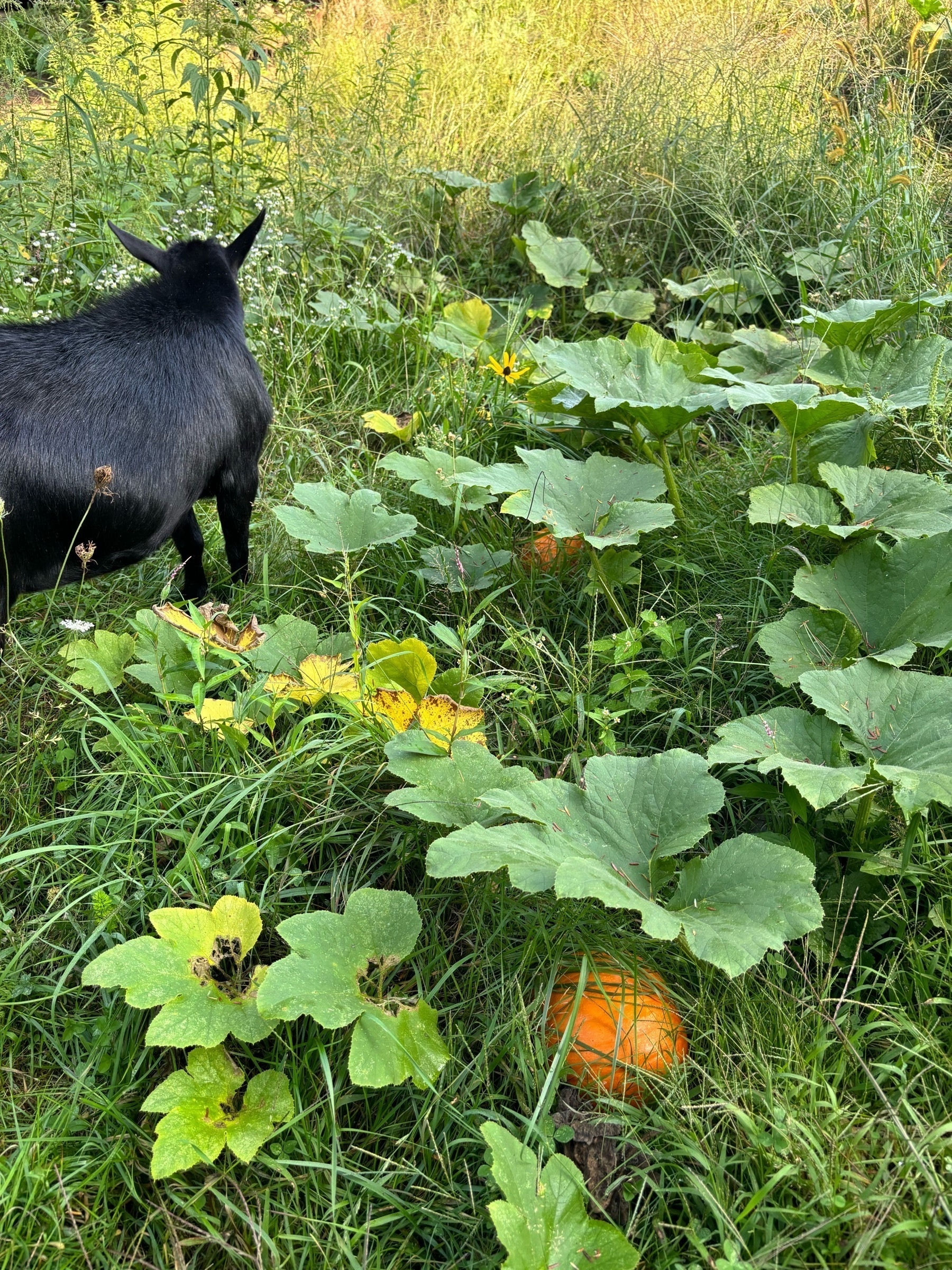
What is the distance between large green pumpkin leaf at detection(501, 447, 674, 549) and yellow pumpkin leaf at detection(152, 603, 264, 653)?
0.66 meters

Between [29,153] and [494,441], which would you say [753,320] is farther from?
[29,153]

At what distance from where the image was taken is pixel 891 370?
2.60 metres

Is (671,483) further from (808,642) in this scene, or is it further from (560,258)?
(560,258)

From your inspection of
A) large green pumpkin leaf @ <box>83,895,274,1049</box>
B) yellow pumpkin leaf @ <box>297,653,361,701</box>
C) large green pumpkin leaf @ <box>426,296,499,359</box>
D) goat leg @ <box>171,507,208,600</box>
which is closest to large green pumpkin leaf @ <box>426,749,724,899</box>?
large green pumpkin leaf @ <box>83,895,274,1049</box>

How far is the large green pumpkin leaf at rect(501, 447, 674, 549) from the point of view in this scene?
90.8 inches

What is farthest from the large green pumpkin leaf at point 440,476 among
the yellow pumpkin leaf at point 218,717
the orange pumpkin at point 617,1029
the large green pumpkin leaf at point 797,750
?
the orange pumpkin at point 617,1029

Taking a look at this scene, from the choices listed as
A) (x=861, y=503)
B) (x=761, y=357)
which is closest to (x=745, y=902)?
(x=861, y=503)

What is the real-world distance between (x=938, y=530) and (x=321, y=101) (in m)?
4.48

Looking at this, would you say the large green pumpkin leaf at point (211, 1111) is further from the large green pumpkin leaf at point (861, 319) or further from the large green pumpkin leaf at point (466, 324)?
the large green pumpkin leaf at point (466, 324)

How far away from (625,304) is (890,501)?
1.89 metres

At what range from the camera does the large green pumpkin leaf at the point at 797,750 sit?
1626 mm

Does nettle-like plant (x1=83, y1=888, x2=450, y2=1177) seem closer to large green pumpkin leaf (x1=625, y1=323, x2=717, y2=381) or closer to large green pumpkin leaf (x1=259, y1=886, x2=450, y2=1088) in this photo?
large green pumpkin leaf (x1=259, y1=886, x2=450, y2=1088)

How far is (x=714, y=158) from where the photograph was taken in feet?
13.6

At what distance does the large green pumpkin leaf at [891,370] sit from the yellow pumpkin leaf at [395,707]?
1412mm
